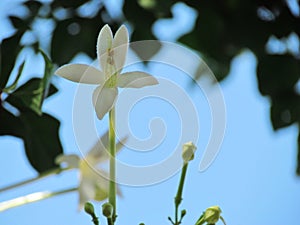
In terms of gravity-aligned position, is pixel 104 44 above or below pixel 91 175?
above

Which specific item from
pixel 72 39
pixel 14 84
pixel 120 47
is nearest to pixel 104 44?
pixel 120 47

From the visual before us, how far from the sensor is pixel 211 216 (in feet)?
0.87

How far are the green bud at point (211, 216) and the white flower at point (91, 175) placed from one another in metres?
0.08

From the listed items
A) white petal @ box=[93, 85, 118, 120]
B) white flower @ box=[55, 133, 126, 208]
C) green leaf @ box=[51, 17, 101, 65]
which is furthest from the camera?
green leaf @ box=[51, 17, 101, 65]

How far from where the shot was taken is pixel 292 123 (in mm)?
696

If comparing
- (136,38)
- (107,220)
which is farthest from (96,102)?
(136,38)

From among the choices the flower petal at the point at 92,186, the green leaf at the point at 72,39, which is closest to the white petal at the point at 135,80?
the flower petal at the point at 92,186

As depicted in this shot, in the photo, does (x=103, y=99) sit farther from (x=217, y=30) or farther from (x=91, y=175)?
(x=217, y=30)

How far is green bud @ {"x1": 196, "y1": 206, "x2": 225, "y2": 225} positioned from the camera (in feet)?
0.87

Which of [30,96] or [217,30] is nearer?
[30,96]

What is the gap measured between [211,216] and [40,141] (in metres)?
0.17

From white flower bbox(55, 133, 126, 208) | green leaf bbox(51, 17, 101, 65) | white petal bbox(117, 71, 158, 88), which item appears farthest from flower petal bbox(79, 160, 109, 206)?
green leaf bbox(51, 17, 101, 65)

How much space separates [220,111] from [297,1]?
52cm

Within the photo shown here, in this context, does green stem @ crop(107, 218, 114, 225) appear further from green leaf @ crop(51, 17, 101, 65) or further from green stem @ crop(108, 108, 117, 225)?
green leaf @ crop(51, 17, 101, 65)
